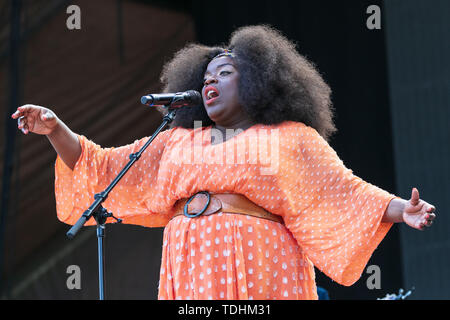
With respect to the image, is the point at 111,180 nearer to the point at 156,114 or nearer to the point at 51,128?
the point at 51,128

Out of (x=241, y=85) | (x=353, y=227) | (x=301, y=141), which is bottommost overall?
(x=353, y=227)

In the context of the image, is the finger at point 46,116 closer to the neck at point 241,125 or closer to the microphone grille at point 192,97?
the microphone grille at point 192,97

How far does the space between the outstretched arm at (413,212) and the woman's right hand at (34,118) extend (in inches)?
53.5

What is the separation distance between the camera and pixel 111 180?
3014 millimetres

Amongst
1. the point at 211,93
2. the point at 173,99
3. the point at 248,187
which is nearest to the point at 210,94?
the point at 211,93

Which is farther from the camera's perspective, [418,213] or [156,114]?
[156,114]

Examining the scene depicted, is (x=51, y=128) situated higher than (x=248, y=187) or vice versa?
(x=51, y=128)

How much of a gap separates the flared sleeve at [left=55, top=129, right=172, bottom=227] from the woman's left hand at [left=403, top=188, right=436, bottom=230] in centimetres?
109

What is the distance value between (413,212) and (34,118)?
4.93ft

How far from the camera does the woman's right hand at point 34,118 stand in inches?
106

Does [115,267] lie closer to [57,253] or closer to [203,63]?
[57,253]
